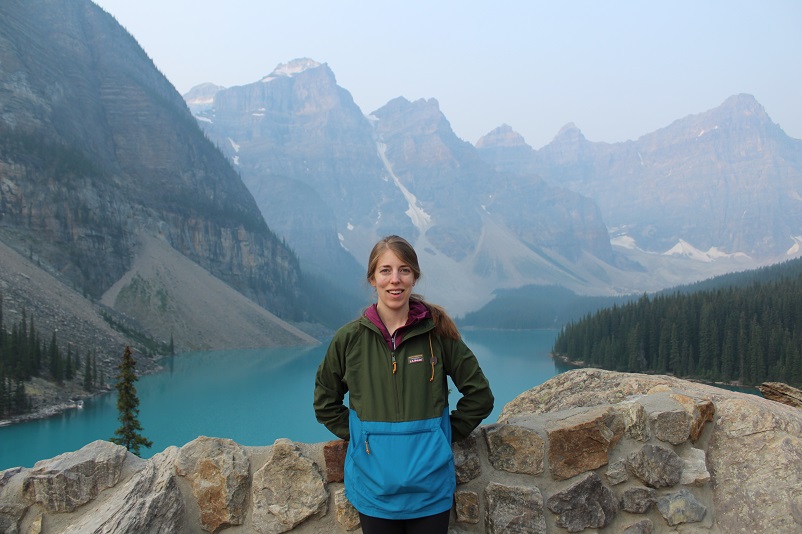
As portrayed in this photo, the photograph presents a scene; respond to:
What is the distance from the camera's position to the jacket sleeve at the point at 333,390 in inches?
139

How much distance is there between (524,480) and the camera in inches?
161

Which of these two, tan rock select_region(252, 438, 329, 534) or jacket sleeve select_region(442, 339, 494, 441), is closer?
jacket sleeve select_region(442, 339, 494, 441)

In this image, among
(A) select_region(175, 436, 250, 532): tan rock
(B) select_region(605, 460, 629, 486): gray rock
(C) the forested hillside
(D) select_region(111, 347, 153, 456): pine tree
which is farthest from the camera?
(C) the forested hillside

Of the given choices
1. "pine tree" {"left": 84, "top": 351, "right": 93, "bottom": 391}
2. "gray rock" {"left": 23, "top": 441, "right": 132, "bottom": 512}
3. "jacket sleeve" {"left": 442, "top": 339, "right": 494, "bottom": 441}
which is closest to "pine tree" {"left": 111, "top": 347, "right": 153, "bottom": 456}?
"gray rock" {"left": 23, "top": 441, "right": 132, "bottom": 512}

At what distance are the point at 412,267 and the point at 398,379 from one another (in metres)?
0.73

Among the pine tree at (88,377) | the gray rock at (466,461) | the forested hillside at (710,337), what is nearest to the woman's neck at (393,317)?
the gray rock at (466,461)

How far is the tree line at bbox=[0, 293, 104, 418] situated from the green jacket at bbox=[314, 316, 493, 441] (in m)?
50.3

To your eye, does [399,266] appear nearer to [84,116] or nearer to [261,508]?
[261,508]

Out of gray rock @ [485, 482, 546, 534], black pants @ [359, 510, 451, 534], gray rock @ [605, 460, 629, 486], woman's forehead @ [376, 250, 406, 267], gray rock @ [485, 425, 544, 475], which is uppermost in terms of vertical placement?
woman's forehead @ [376, 250, 406, 267]

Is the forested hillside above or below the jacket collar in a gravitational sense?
below

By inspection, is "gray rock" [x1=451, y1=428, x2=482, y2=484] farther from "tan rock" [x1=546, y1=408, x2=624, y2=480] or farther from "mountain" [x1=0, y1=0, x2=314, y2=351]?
"mountain" [x1=0, y1=0, x2=314, y2=351]

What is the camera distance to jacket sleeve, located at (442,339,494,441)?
353 cm

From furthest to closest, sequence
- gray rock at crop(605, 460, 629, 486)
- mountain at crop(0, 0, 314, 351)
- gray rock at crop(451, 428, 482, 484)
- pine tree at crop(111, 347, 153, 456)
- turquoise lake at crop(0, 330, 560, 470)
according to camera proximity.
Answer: mountain at crop(0, 0, 314, 351)
turquoise lake at crop(0, 330, 560, 470)
pine tree at crop(111, 347, 153, 456)
gray rock at crop(605, 460, 629, 486)
gray rock at crop(451, 428, 482, 484)

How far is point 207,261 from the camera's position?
5369 inches
